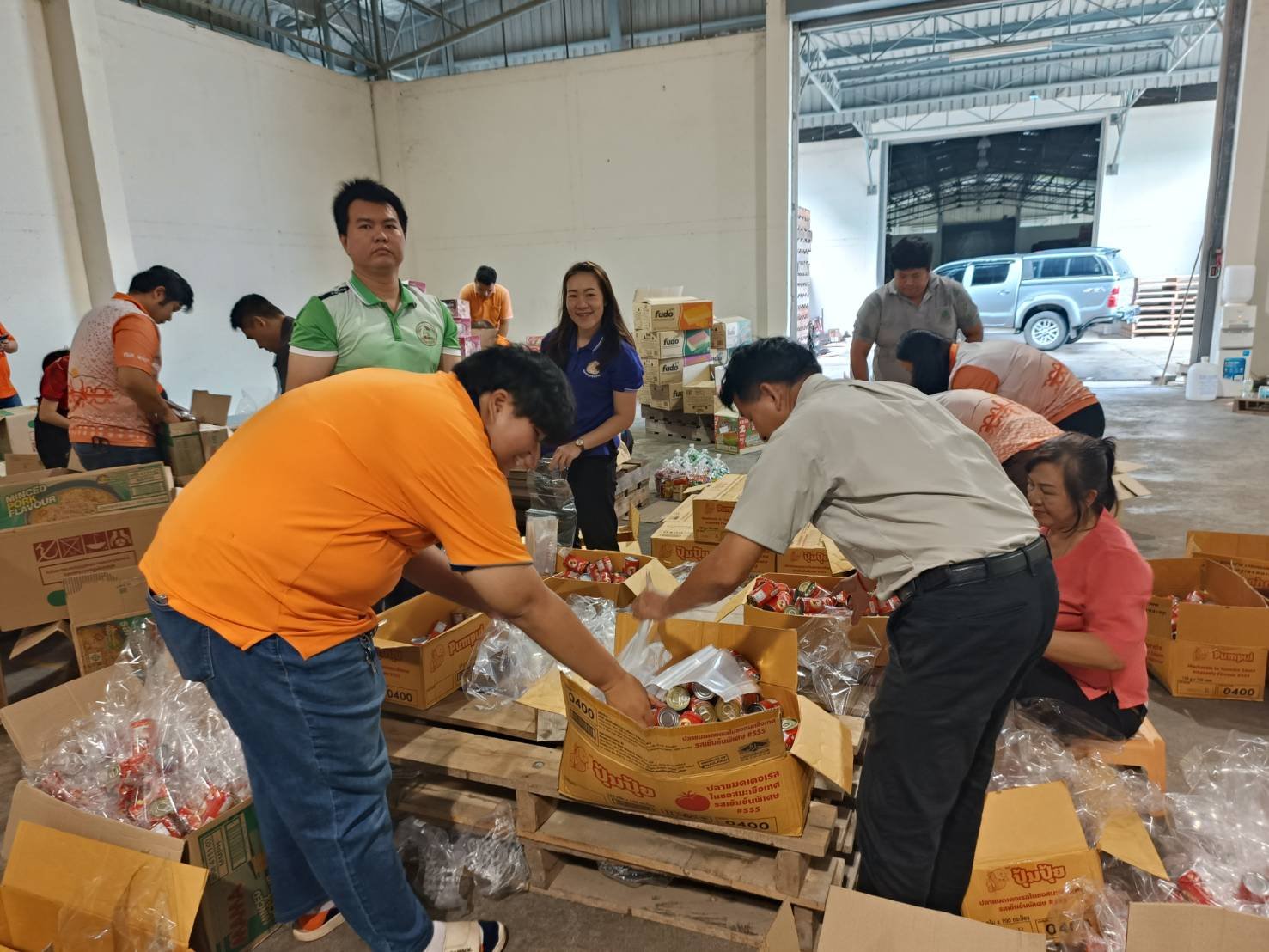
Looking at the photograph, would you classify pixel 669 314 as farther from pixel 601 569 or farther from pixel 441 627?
pixel 441 627

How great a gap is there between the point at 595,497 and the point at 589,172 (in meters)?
7.52

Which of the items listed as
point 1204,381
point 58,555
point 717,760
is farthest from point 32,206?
point 1204,381

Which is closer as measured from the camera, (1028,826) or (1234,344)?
(1028,826)

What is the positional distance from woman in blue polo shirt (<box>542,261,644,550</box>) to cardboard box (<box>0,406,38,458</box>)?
160 inches

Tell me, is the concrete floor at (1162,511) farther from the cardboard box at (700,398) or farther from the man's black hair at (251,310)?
the man's black hair at (251,310)

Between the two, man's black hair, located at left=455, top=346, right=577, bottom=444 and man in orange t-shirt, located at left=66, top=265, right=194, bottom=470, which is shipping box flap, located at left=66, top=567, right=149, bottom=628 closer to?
man in orange t-shirt, located at left=66, top=265, right=194, bottom=470

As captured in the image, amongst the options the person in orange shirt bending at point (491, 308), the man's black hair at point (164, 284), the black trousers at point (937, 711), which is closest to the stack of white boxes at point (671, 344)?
the person in orange shirt bending at point (491, 308)

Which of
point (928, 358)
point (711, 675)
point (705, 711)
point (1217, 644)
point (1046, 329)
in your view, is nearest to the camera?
point (705, 711)

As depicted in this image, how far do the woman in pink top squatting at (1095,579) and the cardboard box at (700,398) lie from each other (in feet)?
16.8

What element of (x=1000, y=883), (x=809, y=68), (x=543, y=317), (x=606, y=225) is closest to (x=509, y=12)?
(x=606, y=225)

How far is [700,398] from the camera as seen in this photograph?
7.11m

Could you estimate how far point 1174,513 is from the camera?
14.9ft

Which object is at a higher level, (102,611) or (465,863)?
(102,611)

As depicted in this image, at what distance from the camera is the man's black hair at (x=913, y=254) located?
13.4ft
